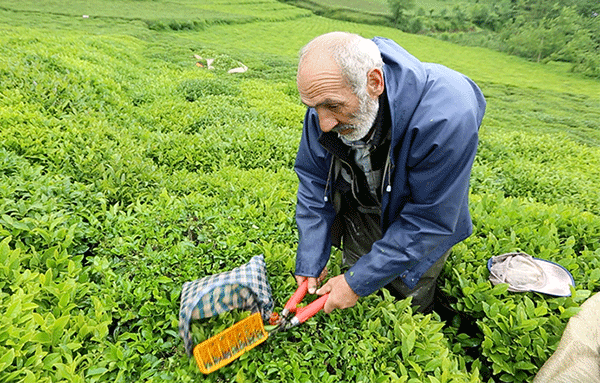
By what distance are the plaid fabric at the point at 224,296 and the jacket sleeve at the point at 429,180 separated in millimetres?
555

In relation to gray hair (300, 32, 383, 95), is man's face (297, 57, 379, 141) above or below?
below

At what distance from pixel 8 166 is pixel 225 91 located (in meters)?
5.95

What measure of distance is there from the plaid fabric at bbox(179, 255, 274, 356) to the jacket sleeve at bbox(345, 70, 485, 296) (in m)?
0.55

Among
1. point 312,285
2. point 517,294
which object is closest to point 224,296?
point 312,285

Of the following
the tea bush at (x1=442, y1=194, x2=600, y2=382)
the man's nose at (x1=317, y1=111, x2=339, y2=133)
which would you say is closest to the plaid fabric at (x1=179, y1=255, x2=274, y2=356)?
the man's nose at (x1=317, y1=111, x2=339, y2=133)

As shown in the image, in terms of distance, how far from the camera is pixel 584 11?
151 feet

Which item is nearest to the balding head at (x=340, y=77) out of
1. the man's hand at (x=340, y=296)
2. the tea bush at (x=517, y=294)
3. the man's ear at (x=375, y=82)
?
the man's ear at (x=375, y=82)

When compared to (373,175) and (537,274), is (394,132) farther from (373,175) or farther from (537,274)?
(537,274)

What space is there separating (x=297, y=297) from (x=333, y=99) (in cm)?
126

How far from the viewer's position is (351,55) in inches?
65.4

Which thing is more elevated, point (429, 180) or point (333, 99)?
point (333, 99)

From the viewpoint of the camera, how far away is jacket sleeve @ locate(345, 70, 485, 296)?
5.85 feet

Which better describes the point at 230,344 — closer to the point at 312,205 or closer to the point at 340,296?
the point at 340,296

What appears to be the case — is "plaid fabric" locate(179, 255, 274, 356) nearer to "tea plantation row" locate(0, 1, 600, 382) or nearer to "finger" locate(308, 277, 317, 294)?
"tea plantation row" locate(0, 1, 600, 382)
